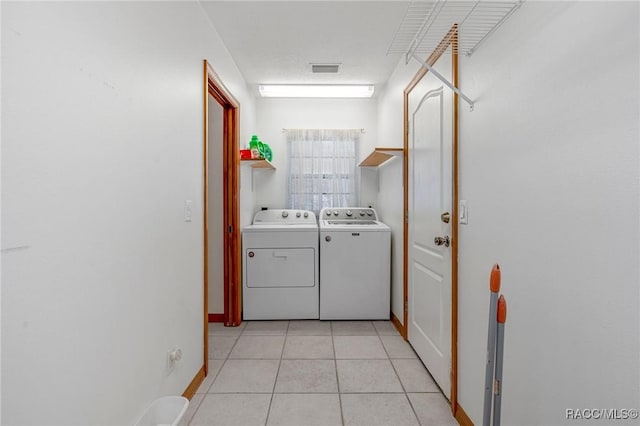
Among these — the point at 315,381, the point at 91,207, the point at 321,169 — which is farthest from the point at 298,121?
the point at 91,207

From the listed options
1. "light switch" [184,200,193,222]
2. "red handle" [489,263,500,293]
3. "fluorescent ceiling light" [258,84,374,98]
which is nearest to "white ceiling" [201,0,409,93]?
"fluorescent ceiling light" [258,84,374,98]

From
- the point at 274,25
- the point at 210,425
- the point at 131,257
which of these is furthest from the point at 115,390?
the point at 274,25

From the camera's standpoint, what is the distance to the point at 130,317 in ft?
4.27

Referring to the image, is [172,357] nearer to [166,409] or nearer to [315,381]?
[166,409]

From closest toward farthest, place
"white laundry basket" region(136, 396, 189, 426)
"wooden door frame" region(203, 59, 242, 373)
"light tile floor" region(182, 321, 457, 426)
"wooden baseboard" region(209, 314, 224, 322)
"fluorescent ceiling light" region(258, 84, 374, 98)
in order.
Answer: "white laundry basket" region(136, 396, 189, 426) → "light tile floor" region(182, 321, 457, 426) → "wooden door frame" region(203, 59, 242, 373) → "wooden baseboard" region(209, 314, 224, 322) → "fluorescent ceiling light" region(258, 84, 374, 98)

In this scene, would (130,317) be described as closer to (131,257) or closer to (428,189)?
Answer: (131,257)

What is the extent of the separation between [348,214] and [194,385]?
2.28 metres

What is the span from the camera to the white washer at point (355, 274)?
125 inches

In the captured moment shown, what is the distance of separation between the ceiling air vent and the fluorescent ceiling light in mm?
337

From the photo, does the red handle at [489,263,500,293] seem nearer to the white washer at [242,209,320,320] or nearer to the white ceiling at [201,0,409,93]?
the white ceiling at [201,0,409,93]

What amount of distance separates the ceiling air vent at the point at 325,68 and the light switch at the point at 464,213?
1924 millimetres

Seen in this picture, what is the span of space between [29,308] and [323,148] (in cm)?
335

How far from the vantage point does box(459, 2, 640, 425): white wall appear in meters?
0.83

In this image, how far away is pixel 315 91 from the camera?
357cm
